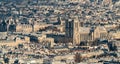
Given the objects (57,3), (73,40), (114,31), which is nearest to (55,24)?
(114,31)

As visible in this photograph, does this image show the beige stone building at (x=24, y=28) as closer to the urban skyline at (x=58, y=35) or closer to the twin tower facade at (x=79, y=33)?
the urban skyline at (x=58, y=35)

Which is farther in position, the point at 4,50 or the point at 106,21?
the point at 106,21

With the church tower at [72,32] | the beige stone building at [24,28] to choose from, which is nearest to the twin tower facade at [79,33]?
the church tower at [72,32]

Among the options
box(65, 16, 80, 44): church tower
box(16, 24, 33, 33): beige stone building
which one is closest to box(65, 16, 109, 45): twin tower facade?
box(65, 16, 80, 44): church tower

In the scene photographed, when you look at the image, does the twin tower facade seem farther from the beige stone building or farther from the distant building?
the beige stone building

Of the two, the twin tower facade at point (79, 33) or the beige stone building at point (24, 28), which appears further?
the beige stone building at point (24, 28)

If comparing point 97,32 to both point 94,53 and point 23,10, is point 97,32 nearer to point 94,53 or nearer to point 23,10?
point 94,53

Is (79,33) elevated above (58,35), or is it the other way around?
(79,33)

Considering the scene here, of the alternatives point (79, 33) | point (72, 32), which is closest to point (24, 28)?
point (79, 33)

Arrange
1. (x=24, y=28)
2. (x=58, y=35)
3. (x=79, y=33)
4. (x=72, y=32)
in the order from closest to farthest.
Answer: (x=72, y=32) < (x=79, y=33) < (x=58, y=35) < (x=24, y=28)

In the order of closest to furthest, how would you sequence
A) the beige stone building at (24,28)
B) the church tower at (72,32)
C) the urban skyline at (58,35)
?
the urban skyline at (58,35), the church tower at (72,32), the beige stone building at (24,28)

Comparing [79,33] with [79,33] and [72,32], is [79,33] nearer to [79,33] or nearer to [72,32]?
[79,33]
